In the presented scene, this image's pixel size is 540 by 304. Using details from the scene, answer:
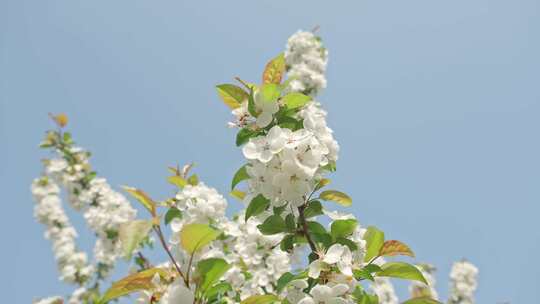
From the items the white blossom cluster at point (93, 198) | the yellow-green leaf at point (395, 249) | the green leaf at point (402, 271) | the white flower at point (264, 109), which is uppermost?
the white blossom cluster at point (93, 198)

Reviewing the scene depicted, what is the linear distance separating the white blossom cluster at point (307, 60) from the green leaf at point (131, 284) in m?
5.50

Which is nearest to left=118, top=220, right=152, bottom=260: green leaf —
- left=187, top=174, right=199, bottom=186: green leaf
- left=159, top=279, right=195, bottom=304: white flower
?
left=159, top=279, right=195, bottom=304: white flower

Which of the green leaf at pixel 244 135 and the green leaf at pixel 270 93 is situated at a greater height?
the green leaf at pixel 270 93

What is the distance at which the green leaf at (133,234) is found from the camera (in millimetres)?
1558

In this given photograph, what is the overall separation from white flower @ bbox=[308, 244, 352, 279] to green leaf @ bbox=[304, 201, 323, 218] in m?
0.25

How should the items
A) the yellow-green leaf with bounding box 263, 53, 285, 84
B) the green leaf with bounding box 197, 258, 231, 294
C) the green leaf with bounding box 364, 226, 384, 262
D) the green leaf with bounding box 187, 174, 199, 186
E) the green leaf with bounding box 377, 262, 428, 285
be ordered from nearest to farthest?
the green leaf with bounding box 197, 258, 231, 294 < the green leaf with bounding box 377, 262, 428, 285 < the green leaf with bounding box 364, 226, 384, 262 < the yellow-green leaf with bounding box 263, 53, 285, 84 < the green leaf with bounding box 187, 174, 199, 186

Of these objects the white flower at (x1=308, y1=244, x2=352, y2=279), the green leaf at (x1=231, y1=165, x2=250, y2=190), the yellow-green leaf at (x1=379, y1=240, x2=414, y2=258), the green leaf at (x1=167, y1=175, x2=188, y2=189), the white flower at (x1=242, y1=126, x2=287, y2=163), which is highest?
the green leaf at (x1=167, y1=175, x2=188, y2=189)

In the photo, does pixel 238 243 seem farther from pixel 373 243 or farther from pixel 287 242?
pixel 373 243

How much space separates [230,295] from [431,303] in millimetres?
1599

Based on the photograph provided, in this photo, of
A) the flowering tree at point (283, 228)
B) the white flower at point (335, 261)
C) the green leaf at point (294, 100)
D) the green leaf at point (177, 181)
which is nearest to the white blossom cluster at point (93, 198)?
the green leaf at point (177, 181)

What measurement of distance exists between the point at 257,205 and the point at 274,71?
73cm

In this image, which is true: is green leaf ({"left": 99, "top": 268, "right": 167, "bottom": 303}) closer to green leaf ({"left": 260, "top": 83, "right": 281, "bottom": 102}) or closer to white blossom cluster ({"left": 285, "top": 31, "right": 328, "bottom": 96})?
green leaf ({"left": 260, "top": 83, "right": 281, "bottom": 102})

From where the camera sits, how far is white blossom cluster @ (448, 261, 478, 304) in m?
11.4

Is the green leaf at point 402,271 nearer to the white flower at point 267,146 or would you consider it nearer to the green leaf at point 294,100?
the white flower at point 267,146
